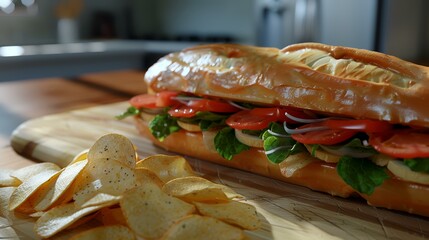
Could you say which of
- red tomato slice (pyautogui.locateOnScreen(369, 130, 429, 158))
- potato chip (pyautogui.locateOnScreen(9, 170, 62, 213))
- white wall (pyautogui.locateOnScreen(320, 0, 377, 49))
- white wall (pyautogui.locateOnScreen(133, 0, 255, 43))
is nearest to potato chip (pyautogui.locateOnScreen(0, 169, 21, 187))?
potato chip (pyautogui.locateOnScreen(9, 170, 62, 213))

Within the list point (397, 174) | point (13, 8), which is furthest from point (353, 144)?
point (13, 8)

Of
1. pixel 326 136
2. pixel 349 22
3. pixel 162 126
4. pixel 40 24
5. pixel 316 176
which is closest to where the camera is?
pixel 326 136

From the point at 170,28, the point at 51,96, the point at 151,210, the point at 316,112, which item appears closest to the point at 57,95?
the point at 51,96

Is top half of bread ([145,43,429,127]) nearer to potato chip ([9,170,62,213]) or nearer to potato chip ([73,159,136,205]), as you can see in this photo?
potato chip ([73,159,136,205])

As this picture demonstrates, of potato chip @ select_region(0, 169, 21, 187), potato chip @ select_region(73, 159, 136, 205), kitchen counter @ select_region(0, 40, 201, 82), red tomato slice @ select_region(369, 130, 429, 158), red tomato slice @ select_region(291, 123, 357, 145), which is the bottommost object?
kitchen counter @ select_region(0, 40, 201, 82)

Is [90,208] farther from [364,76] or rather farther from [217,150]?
[364,76]

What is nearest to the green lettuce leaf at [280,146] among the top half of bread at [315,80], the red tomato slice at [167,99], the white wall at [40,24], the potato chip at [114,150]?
the top half of bread at [315,80]

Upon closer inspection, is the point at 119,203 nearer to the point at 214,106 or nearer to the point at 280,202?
the point at 280,202
